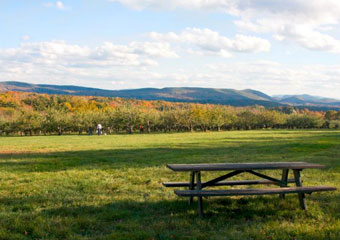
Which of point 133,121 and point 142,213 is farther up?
point 142,213

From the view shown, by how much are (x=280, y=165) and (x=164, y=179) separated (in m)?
5.25

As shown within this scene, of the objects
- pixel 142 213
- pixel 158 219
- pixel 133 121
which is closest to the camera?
pixel 158 219

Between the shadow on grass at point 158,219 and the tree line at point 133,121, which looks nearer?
the shadow on grass at point 158,219

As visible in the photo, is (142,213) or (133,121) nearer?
(142,213)

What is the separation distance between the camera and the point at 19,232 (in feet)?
20.1

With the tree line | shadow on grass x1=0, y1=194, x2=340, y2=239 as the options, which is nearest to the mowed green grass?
shadow on grass x1=0, y1=194, x2=340, y2=239

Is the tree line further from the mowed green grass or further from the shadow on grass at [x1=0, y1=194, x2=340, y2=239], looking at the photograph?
the shadow on grass at [x1=0, y1=194, x2=340, y2=239]

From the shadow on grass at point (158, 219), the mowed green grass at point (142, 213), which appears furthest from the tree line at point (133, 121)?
the shadow on grass at point (158, 219)

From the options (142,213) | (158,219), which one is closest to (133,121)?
(142,213)

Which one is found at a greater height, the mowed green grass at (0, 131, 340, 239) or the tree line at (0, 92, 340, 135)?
the mowed green grass at (0, 131, 340, 239)

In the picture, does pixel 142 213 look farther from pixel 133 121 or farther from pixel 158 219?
pixel 133 121

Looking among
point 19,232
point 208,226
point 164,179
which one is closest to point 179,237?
point 208,226

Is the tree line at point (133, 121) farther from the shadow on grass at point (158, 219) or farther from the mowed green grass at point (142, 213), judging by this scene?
the shadow on grass at point (158, 219)

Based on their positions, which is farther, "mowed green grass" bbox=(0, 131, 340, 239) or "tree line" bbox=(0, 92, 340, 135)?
"tree line" bbox=(0, 92, 340, 135)
